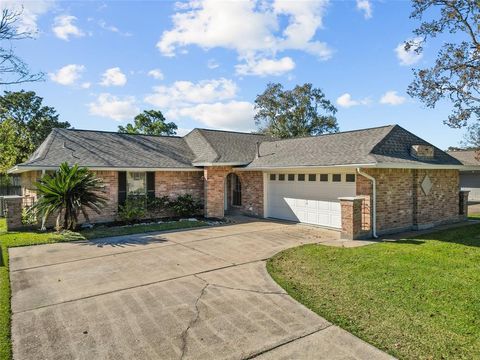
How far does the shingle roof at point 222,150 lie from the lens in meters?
12.6

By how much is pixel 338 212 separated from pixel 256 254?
4.68 meters

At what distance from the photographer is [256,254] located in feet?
30.2

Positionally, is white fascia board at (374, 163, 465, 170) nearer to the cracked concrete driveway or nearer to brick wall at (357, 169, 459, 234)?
brick wall at (357, 169, 459, 234)

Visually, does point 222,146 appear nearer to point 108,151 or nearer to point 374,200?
point 108,151

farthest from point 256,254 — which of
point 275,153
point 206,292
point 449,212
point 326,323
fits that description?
point 449,212

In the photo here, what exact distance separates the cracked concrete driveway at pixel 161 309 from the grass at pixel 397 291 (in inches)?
15.2

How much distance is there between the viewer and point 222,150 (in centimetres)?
1770

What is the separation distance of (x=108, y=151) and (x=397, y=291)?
44.4 ft

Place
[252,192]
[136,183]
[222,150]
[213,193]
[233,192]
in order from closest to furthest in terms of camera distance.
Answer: [136,183]
[213,193]
[252,192]
[222,150]
[233,192]

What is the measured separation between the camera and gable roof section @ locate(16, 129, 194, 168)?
14055 millimetres

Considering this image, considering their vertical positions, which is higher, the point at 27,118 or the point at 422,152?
the point at 27,118

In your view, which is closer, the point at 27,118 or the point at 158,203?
the point at 158,203

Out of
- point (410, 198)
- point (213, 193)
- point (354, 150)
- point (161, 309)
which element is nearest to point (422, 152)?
point (410, 198)

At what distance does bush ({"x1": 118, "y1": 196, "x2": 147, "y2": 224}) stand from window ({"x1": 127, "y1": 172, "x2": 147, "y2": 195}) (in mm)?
286
